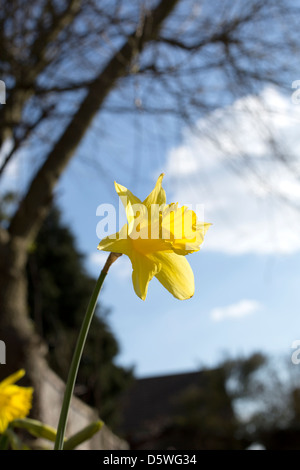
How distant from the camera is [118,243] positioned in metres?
0.45

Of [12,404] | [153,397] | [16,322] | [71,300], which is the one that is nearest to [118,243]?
[12,404]

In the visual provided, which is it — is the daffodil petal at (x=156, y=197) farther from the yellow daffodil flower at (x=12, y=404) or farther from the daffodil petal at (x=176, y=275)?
the yellow daffodil flower at (x=12, y=404)

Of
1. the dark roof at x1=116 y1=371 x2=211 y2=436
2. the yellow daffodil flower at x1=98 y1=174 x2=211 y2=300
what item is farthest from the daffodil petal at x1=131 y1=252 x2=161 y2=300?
the dark roof at x1=116 y1=371 x2=211 y2=436

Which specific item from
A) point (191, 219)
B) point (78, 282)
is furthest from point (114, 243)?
point (78, 282)

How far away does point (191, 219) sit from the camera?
0.46 metres

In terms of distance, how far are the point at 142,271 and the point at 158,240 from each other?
34 mm

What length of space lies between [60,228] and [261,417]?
533 cm

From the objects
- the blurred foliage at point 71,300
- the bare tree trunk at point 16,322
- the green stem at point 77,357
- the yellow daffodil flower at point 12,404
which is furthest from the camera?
the blurred foliage at point 71,300

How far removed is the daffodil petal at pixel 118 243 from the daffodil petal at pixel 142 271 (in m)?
0.01

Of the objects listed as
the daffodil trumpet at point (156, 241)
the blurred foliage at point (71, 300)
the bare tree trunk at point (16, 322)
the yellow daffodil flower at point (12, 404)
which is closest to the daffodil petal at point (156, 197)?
the daffodil trumpet at point (156, 241)

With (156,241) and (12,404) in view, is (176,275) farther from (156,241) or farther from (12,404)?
(12,404)

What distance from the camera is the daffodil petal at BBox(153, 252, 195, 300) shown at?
1.54 feet

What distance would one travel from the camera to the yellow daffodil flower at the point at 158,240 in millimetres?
456

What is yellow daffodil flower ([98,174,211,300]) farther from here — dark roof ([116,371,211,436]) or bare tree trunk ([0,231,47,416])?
dark roof ([116,371,211,436])
